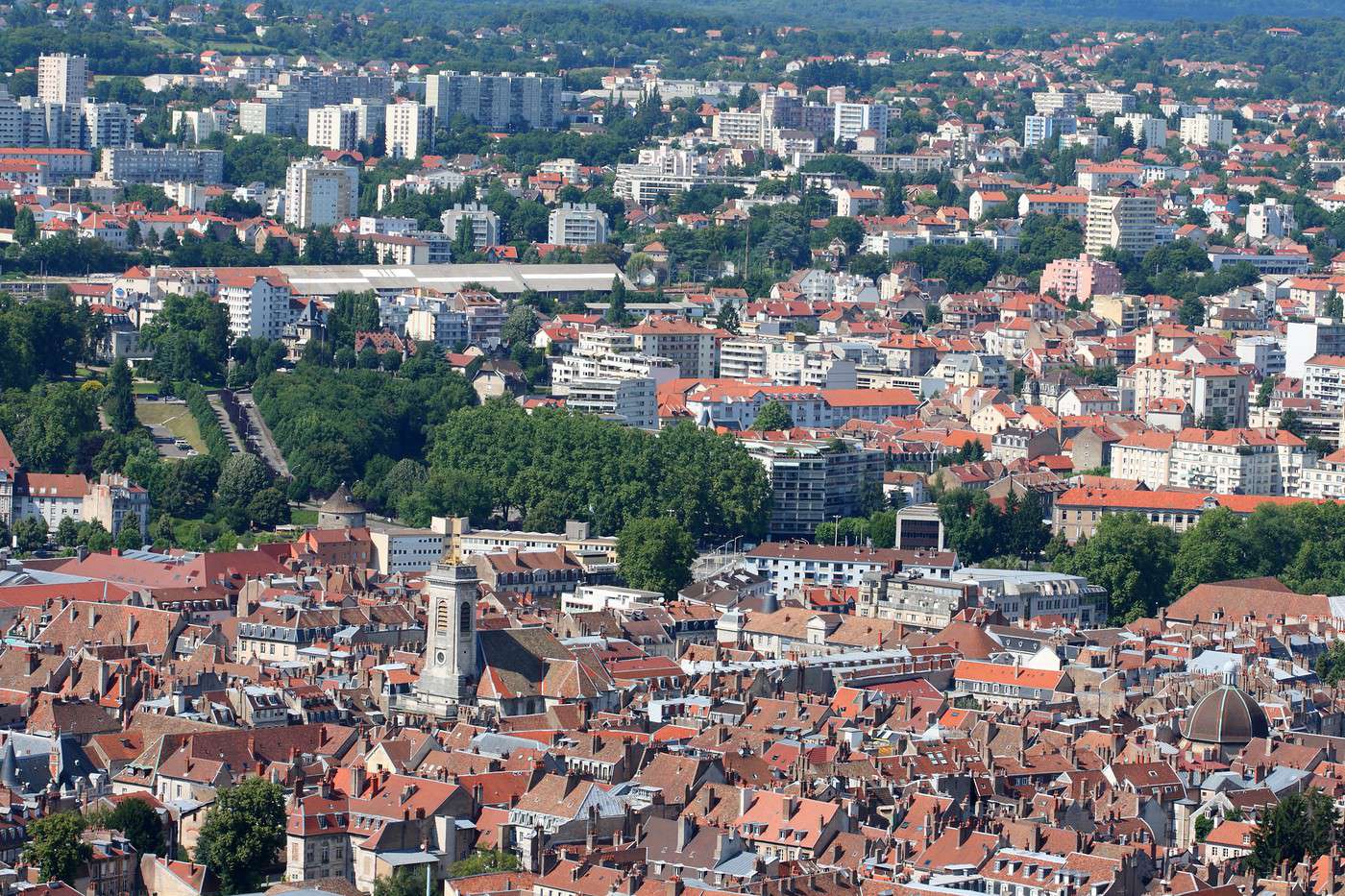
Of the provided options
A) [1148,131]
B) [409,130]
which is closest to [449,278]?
[409,130]

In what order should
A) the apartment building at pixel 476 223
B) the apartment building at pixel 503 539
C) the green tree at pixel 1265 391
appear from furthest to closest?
the apartment building at pixel 476 223 → the green tree at pixel 1265 391 → the apartment building at pixel 503 539

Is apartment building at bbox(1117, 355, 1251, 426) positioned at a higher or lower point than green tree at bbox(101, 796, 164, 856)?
lower

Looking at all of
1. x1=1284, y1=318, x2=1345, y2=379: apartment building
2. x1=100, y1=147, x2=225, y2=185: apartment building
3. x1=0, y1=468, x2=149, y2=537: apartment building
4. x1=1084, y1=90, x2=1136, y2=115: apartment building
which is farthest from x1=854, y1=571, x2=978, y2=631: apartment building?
x1=1084, y1=90, x2=1136, y2=115: apartment building

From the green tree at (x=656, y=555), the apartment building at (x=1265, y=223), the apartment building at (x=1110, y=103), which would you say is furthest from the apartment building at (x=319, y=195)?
the apartment building at (x=1110, y=103)

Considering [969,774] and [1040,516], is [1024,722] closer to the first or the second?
[969,774]

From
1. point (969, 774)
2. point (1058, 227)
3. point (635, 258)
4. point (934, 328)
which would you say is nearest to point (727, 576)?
point (969, 774)

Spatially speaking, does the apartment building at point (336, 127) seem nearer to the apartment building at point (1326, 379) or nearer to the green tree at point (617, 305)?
the green tree at point (617, 305)

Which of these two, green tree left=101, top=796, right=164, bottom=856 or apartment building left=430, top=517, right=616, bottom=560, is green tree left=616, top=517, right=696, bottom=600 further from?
green tree left=101, top=796, right=164, bottom=856
